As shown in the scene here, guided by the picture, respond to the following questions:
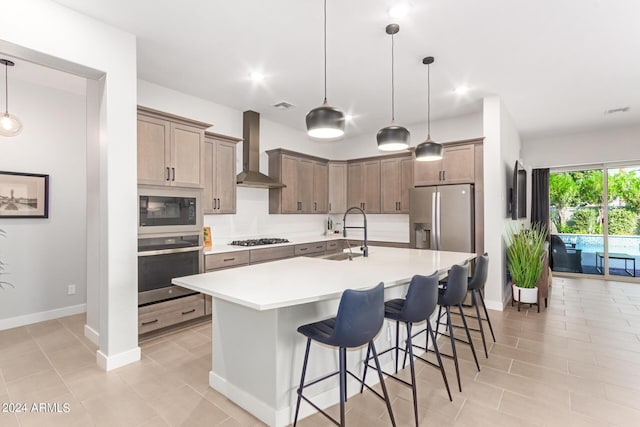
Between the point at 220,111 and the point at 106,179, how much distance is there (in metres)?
2.44

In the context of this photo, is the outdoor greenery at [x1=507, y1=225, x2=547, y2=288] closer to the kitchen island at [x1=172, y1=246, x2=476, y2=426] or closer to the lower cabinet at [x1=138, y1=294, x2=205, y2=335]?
the kitchen island at [x1=172, y1=246, x2=476, y2=426]

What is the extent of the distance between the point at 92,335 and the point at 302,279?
2676mm

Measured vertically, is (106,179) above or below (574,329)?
above

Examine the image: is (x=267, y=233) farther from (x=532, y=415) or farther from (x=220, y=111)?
(x=532, y=415)

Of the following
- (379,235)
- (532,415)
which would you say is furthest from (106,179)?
(379,235)

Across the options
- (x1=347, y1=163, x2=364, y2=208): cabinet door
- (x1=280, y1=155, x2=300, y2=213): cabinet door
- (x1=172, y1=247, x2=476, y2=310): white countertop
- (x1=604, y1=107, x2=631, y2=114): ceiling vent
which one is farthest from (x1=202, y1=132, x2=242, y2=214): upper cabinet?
(x1=604, y1=107, x2=631, y2=114): ceiling vent

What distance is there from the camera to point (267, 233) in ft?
17.8

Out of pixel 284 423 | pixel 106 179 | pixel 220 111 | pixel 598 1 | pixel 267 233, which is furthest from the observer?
pixel 267 233

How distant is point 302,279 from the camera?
7.12 feet

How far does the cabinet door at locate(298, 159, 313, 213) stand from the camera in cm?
562

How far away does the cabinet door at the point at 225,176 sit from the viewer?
434 centimetres

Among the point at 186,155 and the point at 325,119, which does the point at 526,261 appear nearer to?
the point at 325,119

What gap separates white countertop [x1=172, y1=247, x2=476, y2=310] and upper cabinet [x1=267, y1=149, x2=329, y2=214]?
8.03 ft

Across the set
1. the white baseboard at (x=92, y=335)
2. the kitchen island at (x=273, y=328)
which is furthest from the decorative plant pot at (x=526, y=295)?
the white baseboard at (x=92, y=335)
